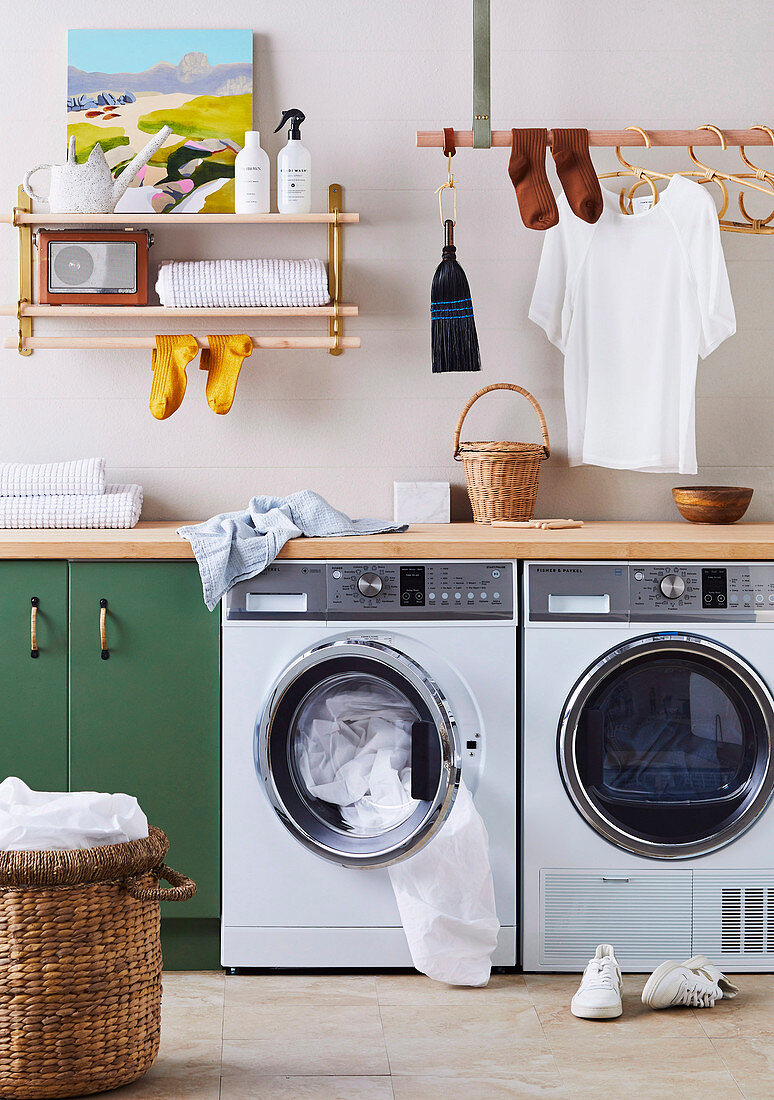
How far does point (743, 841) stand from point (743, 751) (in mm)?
200

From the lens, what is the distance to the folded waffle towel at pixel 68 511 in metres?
2.70

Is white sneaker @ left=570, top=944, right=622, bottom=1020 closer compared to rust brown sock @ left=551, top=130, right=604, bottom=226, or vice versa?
white sneaker @ left=570, top=944, right=622, bottom=1020

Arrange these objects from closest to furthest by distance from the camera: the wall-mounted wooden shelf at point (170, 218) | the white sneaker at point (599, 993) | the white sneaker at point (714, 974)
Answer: the white sneaker at point (599, 993), the white sneaker at point (714, 974), the wall-mounted wooden shelf at point (170, 218)

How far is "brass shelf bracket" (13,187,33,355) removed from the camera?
9.76 ft

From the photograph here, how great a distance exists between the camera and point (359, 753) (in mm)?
2475

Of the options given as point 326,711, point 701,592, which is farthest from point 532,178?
point 326,711

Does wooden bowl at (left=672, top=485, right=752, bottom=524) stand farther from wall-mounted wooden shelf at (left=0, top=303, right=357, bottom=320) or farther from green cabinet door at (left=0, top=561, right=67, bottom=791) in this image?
green cabinet door at (left=0, top=561, right=67, bottom=791)

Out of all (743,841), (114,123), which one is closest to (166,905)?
(743,841)

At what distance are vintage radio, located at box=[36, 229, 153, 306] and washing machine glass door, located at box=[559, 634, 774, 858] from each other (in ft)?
5.18

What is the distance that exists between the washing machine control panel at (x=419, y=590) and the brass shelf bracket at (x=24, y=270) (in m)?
1.19

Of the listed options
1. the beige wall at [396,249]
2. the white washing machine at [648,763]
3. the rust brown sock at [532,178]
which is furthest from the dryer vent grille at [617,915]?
the rust brown sock at [532,178]

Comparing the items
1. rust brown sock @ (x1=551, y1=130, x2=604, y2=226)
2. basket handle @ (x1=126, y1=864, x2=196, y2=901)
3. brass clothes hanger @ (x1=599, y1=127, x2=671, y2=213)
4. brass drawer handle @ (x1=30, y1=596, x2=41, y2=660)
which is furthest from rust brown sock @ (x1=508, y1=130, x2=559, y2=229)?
basket handle @ (x1=126, y1=864, x2=196, y2=901)

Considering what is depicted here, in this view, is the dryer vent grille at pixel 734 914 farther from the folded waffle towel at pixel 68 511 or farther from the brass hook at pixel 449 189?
the brass hook at pixel 449 189

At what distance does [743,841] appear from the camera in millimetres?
2461
